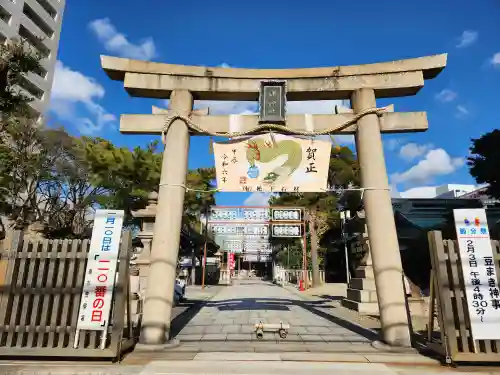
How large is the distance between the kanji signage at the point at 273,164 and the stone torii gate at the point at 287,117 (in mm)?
380

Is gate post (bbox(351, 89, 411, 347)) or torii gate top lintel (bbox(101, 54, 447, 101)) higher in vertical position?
torii gate top lintel (bbox(101, 54, 447, 101))

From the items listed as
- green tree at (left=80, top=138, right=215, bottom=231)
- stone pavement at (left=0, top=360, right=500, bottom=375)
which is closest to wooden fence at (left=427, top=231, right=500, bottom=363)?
stone pavement at (left=0, top=360, right=500, bottom=375)

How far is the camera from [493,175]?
78.4ft

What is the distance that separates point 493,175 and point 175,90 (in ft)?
81.6

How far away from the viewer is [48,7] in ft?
168

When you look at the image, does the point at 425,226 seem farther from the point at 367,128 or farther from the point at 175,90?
the point at 175,90

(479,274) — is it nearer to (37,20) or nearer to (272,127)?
(272,127)

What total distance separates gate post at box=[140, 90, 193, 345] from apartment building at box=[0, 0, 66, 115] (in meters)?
42.1

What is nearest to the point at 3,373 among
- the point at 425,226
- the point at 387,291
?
the point at 387,291

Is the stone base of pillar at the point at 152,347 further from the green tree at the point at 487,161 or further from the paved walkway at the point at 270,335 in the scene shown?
the green tree at the point at 487,161

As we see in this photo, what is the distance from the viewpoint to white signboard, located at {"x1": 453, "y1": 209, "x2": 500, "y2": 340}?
17.7ft

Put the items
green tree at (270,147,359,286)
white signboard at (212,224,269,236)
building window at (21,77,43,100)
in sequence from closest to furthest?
1. green tree at (270,147,359,286)
2. white signboard at (212,224,269,236)
3. building window at (21,77,43,100)

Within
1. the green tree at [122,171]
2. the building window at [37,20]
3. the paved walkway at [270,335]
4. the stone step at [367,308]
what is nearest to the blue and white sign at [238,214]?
the green tree at [122,171]

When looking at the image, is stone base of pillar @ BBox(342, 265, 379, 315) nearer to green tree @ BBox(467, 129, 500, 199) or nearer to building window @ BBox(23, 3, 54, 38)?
green tree @ BBox(467, 129, 500, 199)
